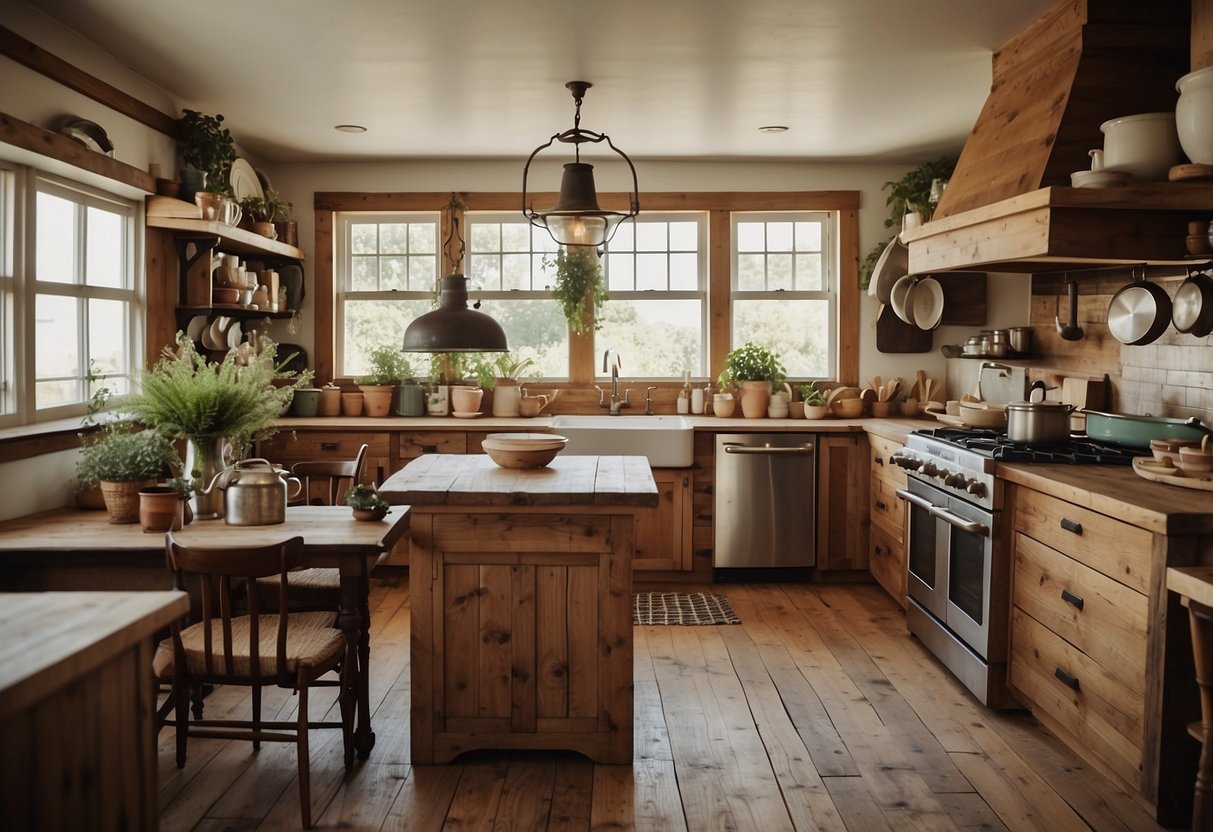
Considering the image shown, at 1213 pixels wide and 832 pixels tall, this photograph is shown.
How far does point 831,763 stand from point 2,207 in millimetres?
3629

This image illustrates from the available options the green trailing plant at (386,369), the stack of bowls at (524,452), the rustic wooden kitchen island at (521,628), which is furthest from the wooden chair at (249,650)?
the green trailing plant at (386,369)

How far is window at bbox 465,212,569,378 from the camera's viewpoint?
643 centimetres

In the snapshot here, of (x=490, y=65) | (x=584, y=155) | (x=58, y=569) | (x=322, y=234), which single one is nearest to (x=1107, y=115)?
(x=490, y=65)

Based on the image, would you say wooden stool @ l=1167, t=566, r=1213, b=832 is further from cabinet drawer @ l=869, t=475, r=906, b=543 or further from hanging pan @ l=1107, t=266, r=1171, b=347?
cabinet drawer @ l=869, t=475, r=906, b=543

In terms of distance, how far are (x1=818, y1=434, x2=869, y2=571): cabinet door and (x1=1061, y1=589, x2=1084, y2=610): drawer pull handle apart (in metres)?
2.45

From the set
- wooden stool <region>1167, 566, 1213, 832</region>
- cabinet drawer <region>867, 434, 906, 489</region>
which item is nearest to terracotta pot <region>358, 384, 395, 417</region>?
cabinet drawer <region>867, 434, 906, 489</region>

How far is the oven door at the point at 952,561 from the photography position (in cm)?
374

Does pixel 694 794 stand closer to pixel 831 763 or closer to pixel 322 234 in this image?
pixel 831 763

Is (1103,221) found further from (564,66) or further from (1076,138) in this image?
(564,66)

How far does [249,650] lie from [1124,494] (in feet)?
8.76

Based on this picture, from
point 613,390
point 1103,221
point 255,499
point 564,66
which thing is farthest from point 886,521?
point 255,499

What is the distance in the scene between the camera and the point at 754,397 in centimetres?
611

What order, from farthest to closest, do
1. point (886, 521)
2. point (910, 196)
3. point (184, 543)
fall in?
point (910, 196) → point (886, 521) → point (184, 543)

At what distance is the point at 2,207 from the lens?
144 inches
